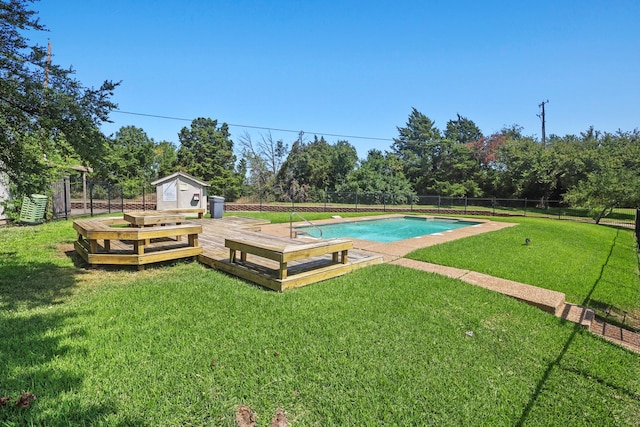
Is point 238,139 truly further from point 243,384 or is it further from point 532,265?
point 243,384

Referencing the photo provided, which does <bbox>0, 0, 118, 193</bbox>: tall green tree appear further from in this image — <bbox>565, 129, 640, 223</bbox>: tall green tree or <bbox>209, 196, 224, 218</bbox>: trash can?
<bbox>565, 129, 640, 223</bbox>: tall green tree

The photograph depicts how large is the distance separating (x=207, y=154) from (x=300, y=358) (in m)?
26.9

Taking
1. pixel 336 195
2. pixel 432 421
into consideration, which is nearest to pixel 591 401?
pixel 432 421

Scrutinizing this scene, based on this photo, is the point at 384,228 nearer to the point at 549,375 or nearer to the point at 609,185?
the point at 609,185

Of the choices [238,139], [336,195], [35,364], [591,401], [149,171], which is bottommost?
[591,401]

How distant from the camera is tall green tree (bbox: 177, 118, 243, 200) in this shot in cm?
2600

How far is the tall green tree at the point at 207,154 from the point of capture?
2600cm

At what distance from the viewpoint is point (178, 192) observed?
13.8 metres

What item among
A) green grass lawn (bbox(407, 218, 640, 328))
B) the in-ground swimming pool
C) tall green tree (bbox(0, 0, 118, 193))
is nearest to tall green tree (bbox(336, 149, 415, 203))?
the in-ground swimming pool

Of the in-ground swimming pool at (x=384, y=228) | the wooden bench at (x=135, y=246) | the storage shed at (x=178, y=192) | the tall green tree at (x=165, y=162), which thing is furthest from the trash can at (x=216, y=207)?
the tall green tree at (x=165, y=162)

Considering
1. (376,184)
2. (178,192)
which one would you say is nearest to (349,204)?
(376,184)

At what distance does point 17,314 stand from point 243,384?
104 inches

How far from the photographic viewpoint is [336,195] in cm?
2267

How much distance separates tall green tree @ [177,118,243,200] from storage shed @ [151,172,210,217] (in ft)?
37.2
